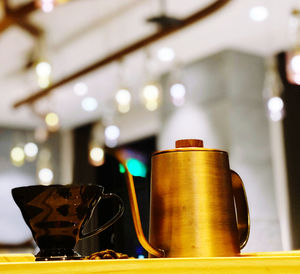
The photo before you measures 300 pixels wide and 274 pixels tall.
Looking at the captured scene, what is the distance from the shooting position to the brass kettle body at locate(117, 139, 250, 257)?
83cm

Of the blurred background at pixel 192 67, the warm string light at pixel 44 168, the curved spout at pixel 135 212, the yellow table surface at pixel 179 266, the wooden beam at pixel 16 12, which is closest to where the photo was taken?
the yellow table surface at pixel 179 266

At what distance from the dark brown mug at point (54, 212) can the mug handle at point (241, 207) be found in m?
0.28

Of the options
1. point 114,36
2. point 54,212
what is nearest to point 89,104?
point 114,36

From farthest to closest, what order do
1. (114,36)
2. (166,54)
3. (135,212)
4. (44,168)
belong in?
(44,168) → (166,54) → (114,36) → (135,212)

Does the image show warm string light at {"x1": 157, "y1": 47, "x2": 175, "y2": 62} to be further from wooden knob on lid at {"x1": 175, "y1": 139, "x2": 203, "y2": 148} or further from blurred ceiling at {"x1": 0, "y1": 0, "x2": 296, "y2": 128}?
wooden knob on lid at {"x1": 175, "y1": 139, "x2": 203, "y2": 148}

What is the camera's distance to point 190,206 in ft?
2.76

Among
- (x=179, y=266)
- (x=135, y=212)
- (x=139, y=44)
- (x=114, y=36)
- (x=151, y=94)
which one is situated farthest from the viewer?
(x=114, y=36)

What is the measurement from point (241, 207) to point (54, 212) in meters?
0.35

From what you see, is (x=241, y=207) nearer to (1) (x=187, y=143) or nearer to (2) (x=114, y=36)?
(1) (x=187, y=143)

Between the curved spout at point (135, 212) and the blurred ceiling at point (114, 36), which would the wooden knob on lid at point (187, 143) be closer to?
the curved spout at point (135, 212)

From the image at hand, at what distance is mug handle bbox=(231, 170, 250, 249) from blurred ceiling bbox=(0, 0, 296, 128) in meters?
3.78

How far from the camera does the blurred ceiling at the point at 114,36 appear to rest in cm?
480

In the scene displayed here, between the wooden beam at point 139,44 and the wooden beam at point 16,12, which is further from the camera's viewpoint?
the wooden beam at point 16,12

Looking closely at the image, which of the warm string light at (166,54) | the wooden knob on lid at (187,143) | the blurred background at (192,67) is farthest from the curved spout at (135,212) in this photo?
the warm string light at (166,54)
